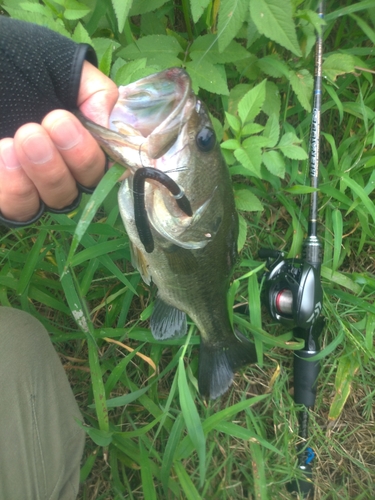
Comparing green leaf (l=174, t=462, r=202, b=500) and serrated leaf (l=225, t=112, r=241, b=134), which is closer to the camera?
serrated leaf (l=225, t=112, r=241, b=134)

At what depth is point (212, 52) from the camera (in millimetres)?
1658

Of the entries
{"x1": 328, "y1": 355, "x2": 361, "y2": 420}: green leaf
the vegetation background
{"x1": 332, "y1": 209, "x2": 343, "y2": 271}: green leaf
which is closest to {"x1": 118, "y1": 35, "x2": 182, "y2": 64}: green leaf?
the vegetation background

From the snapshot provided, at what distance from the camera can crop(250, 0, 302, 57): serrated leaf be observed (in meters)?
1.39

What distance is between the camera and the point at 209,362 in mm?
1840

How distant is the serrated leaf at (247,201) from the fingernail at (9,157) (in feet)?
3.24

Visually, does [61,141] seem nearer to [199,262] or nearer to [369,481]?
[199,262]

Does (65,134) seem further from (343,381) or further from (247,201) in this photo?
(343,381)

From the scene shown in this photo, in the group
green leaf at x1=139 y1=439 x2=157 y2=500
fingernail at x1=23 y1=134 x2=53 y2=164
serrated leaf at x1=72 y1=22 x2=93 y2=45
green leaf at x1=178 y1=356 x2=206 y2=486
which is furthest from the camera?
green leaf at x1=139 y1=439 x2=157 y2=500

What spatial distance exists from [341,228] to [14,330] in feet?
5.25

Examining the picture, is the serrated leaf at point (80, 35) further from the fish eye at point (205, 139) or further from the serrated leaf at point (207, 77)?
the fish eye at point (205, 139)

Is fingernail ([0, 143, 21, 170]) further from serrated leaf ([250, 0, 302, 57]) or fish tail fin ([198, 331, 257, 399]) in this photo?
fish tail fin ([198, 331, 257, 399])

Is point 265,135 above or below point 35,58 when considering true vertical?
below

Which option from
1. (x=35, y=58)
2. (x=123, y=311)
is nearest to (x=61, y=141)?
(x=35, y=58)

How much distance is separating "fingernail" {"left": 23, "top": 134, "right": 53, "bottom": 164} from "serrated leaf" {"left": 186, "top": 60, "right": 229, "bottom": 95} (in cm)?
79
